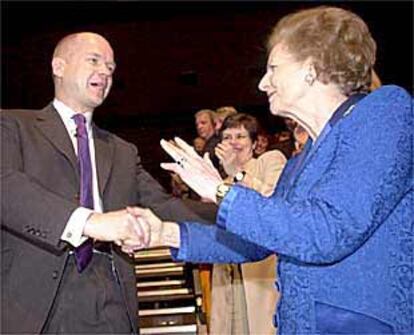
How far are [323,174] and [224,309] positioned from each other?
1936 millimetres

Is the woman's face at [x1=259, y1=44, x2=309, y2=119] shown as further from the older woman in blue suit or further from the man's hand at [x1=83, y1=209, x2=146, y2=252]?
the man's hand at [x1=83, y1=209, x2=146, y2=252]

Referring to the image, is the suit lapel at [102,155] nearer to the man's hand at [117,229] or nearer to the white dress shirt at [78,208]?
the white dress shirt at [78,208]

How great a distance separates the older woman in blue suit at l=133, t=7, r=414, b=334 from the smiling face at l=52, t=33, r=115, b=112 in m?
0.91

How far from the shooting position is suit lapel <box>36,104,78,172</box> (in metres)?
2.54

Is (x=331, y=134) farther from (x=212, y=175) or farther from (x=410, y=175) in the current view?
(x=212, y=175)

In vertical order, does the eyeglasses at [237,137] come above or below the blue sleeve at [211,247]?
above

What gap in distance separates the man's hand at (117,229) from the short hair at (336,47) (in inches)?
24.8

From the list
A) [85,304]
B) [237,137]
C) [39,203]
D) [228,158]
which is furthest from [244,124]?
[39,203]

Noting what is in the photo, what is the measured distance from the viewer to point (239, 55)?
9.68m

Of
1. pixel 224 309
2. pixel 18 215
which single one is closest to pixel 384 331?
pixel 18 215

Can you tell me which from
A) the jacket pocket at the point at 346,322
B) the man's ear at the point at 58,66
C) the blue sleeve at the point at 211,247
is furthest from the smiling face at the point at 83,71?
the jacket pocket at the point at 346,322

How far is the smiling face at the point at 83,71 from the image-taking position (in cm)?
274

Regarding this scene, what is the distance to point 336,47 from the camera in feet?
5.80

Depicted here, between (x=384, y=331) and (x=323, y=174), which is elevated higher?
(x=323, y=174)
